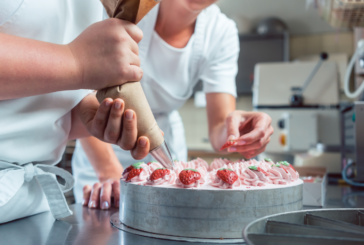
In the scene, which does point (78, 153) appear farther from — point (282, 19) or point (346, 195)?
point (282, 19)

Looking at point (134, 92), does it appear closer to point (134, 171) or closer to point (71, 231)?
point (134, 171)

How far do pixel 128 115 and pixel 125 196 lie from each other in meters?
0.19

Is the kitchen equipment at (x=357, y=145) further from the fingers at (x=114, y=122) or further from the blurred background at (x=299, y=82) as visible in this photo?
the fingers at (x=114, y=122)

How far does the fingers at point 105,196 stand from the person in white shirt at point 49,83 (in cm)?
11

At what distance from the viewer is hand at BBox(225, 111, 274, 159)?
0.98 meters

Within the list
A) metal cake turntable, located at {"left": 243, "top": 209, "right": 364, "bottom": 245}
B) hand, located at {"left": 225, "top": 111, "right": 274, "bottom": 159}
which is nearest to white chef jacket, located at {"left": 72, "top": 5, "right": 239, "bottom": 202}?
hand, located at {"left": 225, "top": 111, "right": 274, "bottom": 159}

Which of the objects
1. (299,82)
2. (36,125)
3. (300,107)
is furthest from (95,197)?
(299,82)

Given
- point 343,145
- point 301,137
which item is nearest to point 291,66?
point 301,137

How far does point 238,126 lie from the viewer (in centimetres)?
105

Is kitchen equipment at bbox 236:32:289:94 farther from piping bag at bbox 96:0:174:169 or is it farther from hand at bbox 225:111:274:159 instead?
piping bag at bbox 96:0:174:169

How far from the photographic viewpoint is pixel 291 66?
2762 mm

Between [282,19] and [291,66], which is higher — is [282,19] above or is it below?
above

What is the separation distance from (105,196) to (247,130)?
53 centimetres

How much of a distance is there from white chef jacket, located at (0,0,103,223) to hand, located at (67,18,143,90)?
0.49 feet
